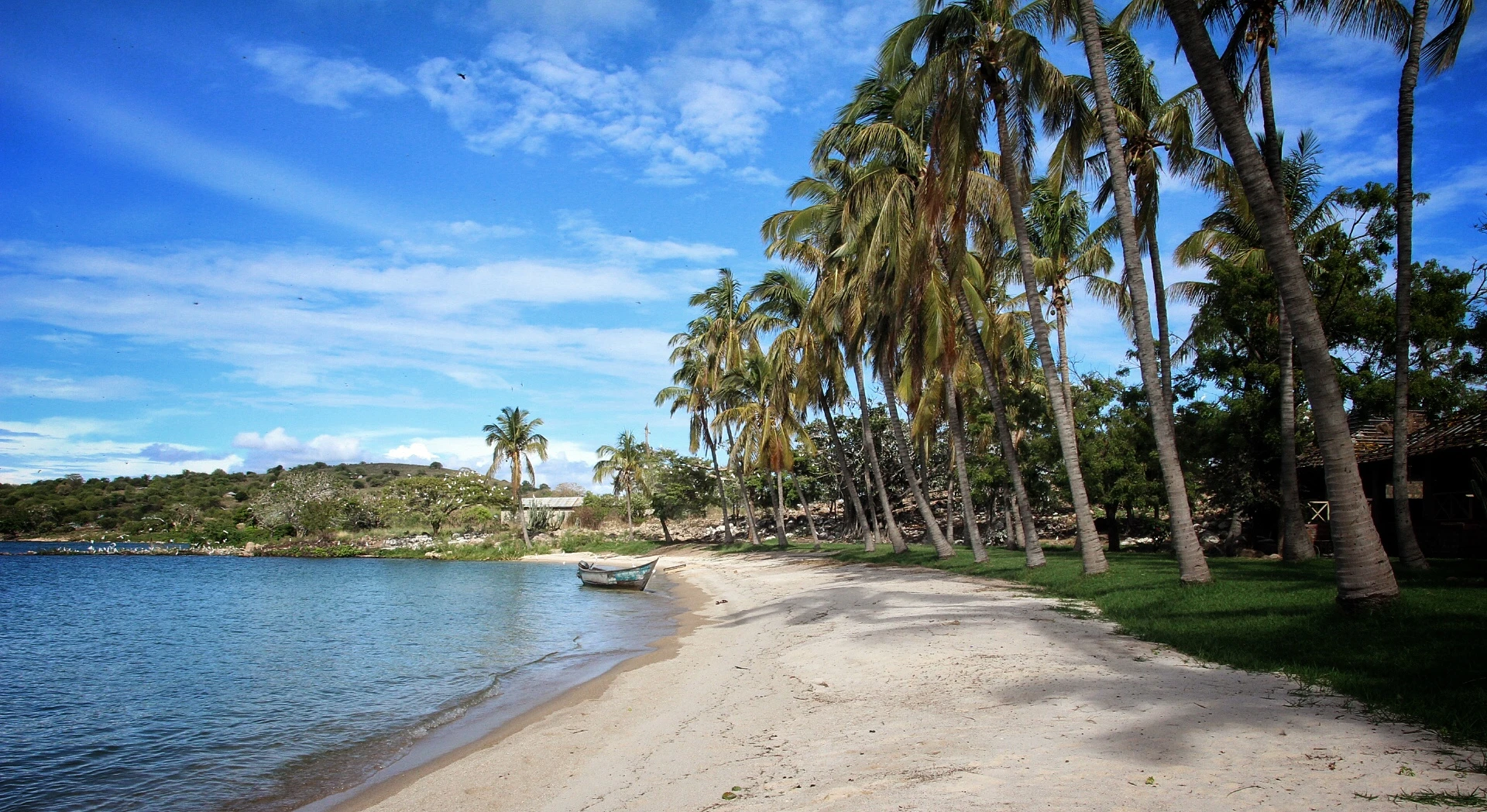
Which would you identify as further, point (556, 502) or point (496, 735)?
point (556, 502)

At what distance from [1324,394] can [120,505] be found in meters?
127

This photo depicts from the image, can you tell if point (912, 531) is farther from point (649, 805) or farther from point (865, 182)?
point (649, 805)

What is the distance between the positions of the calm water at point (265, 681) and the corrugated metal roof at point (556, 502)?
48988 millimetres

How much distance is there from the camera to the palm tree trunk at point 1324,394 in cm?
871

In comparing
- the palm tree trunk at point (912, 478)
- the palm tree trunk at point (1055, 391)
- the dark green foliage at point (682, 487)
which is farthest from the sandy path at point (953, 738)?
the dark green foliage at point (682, 487)

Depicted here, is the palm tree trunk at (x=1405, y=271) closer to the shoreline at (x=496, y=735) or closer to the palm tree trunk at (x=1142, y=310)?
the palm tree trunk at (x=1142, y=310)

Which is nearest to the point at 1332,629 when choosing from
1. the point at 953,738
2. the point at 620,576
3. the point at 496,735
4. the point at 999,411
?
the point at 953,738

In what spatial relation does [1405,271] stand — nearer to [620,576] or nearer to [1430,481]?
[1430,481]

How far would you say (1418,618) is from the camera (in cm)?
814

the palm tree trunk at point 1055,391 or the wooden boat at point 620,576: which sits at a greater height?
the palm tree trunk at point 1055,391

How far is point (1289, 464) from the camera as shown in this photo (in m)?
17.0

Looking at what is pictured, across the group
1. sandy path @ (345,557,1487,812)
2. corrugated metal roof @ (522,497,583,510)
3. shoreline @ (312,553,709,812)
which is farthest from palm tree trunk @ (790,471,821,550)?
corrugated metal roof @ (522,497,583,510)

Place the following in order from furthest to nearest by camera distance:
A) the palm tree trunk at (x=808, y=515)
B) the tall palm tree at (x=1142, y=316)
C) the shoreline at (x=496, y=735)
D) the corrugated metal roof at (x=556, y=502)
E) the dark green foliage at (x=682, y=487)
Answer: the corrugated metal roof at (x=556, y=502) < the dark green foliage at (x=682, y=487) < the palm tree trunk at (x=808, y=515) < the tall palm tree at (x=1142, y=316) < the shoreline at (x=496, y=735)

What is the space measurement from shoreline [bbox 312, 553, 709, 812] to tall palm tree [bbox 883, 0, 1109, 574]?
9.08 metres
